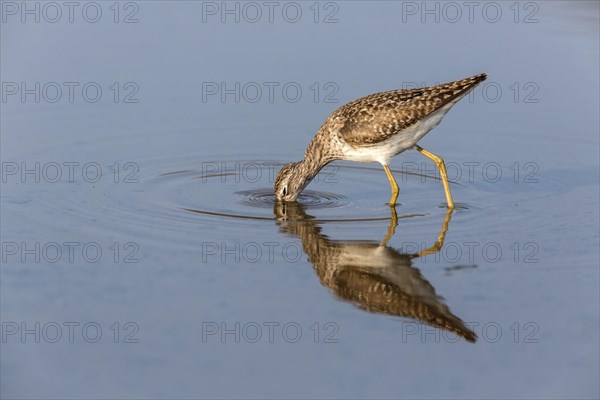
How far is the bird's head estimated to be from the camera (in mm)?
17234

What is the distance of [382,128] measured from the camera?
16969 mm

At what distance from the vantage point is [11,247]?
47.0 ft

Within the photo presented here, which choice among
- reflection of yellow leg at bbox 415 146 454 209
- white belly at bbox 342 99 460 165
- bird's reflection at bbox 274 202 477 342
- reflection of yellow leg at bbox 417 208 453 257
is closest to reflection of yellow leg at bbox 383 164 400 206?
white belly at bbox 342 99 460 165

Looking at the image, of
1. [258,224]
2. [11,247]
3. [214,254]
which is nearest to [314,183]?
[258,224]

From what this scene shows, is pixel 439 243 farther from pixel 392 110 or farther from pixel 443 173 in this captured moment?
pixel 392 110

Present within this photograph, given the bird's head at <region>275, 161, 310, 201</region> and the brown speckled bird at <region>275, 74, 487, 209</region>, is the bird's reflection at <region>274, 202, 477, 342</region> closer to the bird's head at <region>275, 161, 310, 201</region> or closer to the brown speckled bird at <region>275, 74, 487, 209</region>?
the bird's head at <region>275, 161, 310, 201</region>

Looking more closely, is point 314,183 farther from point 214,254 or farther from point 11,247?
point 11,247

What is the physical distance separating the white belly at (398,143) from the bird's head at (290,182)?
844 mm

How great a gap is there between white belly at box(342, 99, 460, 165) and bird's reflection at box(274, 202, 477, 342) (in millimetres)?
1629

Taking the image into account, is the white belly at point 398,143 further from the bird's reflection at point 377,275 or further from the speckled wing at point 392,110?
the bird's reflection at point 377,275

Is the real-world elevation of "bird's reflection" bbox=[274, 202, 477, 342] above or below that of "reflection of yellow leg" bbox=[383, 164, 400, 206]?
below

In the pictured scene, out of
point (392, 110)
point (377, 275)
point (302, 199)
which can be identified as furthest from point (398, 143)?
point (377, 275)

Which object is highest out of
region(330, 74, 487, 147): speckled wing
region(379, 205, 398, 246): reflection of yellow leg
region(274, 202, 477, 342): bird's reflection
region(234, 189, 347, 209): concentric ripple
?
region(330, 74, 487, 147): speckled wing

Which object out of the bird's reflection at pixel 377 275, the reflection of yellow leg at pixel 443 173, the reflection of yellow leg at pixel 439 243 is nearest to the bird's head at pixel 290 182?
the bird's reflection at pixel 377 275
